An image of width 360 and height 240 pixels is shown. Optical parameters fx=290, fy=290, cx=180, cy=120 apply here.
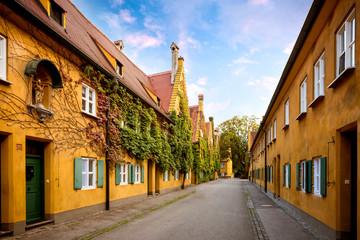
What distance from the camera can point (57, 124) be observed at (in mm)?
9812

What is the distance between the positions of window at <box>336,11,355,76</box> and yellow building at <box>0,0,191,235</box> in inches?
316

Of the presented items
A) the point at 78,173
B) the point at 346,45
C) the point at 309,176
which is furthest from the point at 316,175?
the point at 78,173

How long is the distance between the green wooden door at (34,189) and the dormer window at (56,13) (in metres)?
5.46

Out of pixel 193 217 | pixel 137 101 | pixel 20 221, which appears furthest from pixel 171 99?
pixel 20 221

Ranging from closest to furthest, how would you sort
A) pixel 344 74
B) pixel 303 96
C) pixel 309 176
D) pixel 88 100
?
1. pixel 344 74
2. pixel 309 176
3. pixel 303 96
4. pixel 88 100

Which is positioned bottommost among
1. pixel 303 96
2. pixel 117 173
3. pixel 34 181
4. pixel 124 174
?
pixel 124 174

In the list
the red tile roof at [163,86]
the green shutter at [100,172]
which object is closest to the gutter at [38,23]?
the green shutter at [100,172]

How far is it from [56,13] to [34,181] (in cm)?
647

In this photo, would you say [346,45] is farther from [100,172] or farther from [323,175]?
[100,172]

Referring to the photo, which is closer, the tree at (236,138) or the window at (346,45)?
the window at (346,45)

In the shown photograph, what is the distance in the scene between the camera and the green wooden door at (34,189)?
888 centimetres

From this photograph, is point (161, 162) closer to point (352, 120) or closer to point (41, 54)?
point (41, 54)

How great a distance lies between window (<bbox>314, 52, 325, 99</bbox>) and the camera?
28.4 feet

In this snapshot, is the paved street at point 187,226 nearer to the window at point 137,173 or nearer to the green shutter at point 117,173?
the green shutter at point 117,173
